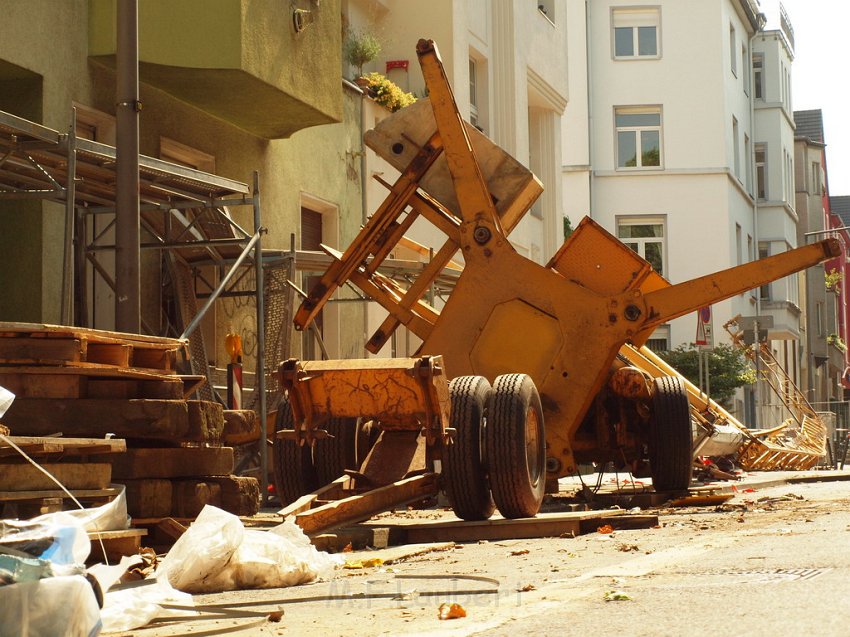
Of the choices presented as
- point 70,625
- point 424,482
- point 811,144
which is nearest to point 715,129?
point 811,144

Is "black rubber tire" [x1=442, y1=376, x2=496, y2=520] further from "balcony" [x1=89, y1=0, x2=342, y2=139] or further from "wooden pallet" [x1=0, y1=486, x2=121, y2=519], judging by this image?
"balcony" [x1=89, y1=0, x2=342, y2=139]

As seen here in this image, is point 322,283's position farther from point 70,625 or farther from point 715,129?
point 715,129

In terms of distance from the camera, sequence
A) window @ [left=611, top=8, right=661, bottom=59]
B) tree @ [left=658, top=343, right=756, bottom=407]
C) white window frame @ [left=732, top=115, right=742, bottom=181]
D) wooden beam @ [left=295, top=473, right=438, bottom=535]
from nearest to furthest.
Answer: wooden beam @ [left=295, top=473, right=438, bottom=535], tree @ [left=658, top=343, right=756, bottom=407], window @ [left=611, top=8, right=661, bottom=59], white window frame @ [left=732, top=115, right=742, bottom=181]

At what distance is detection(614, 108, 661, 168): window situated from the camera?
4681 centimetres

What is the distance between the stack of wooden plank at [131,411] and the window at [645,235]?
38177 mm

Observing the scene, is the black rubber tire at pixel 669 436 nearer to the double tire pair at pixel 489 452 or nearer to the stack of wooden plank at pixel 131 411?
the double tire pair at pixel 489 452

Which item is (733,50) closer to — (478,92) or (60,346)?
(478,92)

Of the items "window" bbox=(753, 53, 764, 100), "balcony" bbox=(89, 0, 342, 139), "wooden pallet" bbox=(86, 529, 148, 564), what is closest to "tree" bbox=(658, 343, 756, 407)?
"window" bbox=(753, 53, 764, 100)

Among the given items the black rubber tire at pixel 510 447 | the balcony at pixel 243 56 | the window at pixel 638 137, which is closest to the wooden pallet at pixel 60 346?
the black rubber tire at pixel 510 447

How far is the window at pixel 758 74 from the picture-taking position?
2132 inches

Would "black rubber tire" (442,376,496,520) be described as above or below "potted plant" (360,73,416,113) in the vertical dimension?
below

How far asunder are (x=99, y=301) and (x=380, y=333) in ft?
9.96

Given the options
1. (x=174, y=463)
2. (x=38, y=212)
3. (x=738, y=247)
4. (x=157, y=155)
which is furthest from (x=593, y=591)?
(x=738, y=247)

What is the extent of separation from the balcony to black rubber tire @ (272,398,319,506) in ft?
15.9
